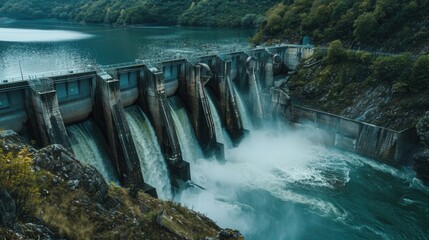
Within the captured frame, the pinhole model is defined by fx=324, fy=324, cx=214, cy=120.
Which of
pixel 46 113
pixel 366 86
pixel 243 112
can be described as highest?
pixel 46 113

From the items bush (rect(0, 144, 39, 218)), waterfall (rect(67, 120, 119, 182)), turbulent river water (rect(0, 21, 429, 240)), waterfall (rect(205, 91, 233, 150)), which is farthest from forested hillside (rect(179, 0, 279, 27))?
bush (rect(0, 144, 39, 218))

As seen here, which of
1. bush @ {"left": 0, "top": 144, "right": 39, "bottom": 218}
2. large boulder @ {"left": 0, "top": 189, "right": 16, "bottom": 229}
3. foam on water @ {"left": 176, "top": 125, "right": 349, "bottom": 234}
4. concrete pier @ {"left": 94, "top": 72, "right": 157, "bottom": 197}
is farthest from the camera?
foam on water @ {"left": 176, "top": 125, "right": 349, "bottom": 234}

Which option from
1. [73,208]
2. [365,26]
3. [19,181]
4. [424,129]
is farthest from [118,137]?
[365,26]

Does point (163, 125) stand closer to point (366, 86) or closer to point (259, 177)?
point (259, 177)

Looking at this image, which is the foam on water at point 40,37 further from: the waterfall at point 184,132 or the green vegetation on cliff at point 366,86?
the green vegetation on cliff at point 366,86

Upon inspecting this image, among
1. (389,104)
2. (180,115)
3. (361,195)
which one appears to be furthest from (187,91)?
(389,104)

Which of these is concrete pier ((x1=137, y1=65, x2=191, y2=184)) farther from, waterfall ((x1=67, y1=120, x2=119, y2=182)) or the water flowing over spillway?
waterfall ((x1=67, y1=120, x2=119, y2=182))
